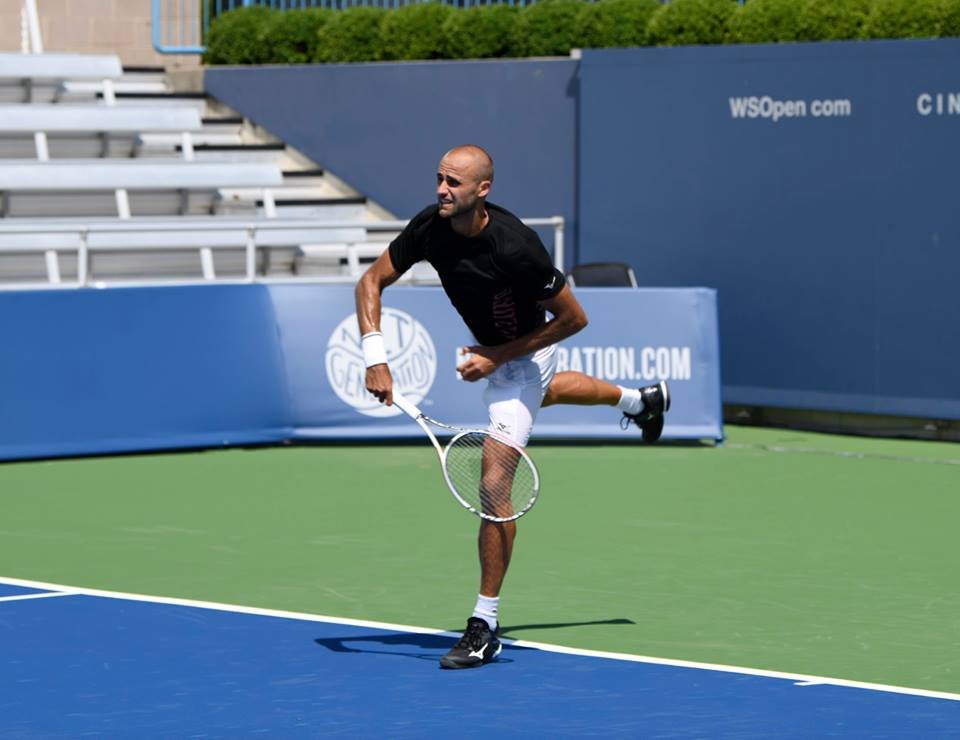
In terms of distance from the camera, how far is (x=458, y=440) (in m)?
8.31

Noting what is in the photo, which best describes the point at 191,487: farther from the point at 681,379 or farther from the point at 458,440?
the point at 458,440

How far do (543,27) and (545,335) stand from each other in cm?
1271

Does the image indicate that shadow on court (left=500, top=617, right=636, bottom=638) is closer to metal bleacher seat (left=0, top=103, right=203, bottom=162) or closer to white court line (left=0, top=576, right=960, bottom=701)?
white court line (left=0, top=576, right=960, bottom=701)

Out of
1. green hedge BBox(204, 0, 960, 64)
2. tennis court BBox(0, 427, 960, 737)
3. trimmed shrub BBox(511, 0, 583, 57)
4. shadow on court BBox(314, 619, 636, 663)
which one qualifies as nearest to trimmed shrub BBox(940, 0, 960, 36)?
green hedge BBox(204, 0, 960, 64)

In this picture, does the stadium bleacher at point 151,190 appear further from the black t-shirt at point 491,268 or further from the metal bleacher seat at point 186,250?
the black t-shirt at point 491,268

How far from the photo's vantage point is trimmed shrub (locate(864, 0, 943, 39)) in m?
17.4

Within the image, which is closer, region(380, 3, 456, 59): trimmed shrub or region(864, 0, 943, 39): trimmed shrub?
region(864, 0, 943, 39): trimmed shrub

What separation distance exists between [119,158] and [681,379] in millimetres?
8203

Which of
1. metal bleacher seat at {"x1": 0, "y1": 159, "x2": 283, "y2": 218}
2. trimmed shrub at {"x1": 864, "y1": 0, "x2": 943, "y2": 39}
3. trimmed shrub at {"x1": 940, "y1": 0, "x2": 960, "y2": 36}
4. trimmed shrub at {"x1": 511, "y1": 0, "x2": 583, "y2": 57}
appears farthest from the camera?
trimmed shrub at {"x1": 511, "y1": 0, "x2": 583, "y2": 57}

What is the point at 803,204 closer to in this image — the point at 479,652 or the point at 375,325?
the point at 375,325

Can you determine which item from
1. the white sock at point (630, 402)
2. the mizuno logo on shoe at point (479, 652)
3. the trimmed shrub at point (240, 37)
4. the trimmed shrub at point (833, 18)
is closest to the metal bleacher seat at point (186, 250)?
the trimmed shrub at point (240, 37)

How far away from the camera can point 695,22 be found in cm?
1927

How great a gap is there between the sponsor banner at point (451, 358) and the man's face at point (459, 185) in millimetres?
7387

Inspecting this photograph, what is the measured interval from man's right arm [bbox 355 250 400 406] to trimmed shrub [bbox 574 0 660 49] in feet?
39.5
